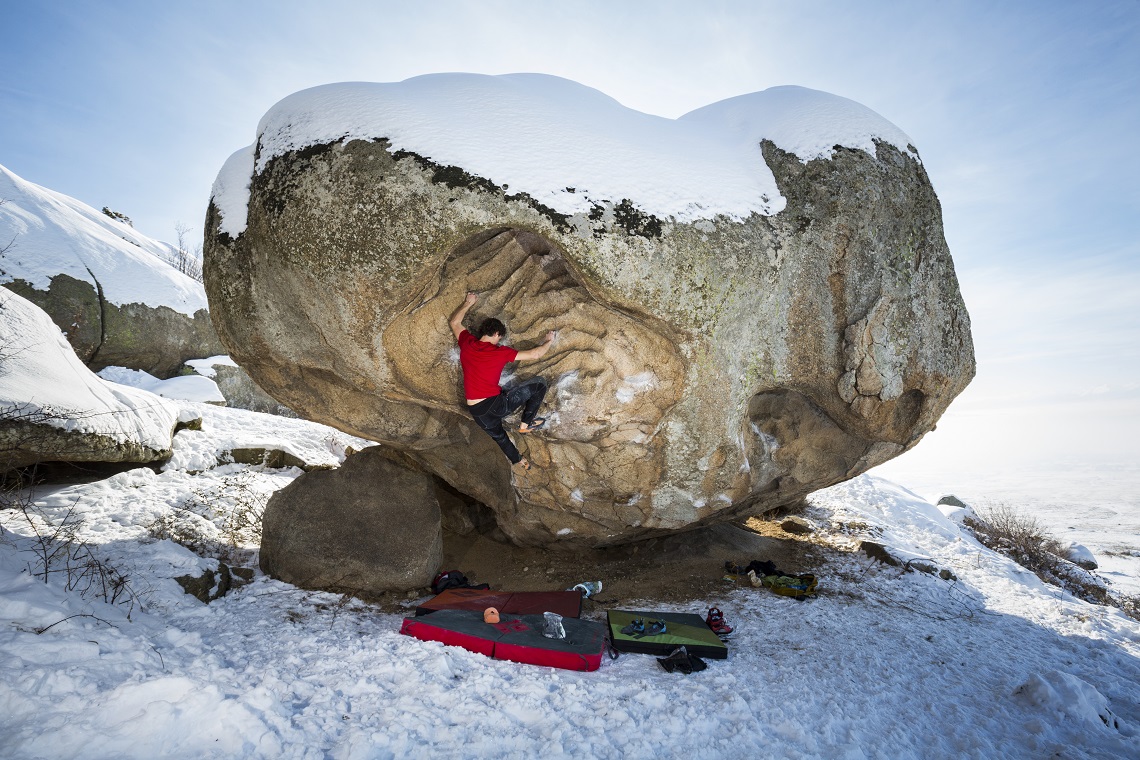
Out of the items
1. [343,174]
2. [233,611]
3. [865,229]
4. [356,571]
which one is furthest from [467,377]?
[865,229]

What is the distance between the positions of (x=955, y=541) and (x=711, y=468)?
18.5ft

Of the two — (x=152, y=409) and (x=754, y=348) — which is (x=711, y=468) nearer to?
(x=754, y=348)

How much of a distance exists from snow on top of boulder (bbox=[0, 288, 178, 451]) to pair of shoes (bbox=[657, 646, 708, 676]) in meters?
6.02

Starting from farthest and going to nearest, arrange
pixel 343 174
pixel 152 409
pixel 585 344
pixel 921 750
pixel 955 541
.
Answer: pixel 955 541 → pixel 152 409 → pixel 585 344 → pixel 343 174 → pixel 921 750

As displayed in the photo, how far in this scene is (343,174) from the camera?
14.4 feet

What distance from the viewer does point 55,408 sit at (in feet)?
18.4

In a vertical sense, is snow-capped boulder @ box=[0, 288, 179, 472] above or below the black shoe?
above

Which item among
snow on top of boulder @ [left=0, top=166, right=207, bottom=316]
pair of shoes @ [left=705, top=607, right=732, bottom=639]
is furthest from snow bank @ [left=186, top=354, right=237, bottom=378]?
pair of shoes @ [left=705, top=607, right=732, bottom=639]

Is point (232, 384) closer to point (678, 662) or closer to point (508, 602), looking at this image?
point (508, 602)

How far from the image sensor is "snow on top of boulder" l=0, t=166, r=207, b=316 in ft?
37.2

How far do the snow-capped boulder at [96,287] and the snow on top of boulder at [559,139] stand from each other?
30.6 ft

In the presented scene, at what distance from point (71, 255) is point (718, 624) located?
47.4 ft

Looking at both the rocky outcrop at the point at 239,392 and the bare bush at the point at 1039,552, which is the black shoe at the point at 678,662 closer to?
the bare bush at the point at 1039,552

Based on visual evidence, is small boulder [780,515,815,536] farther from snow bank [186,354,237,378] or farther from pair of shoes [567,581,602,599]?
snow bank [186,354,237,378]
